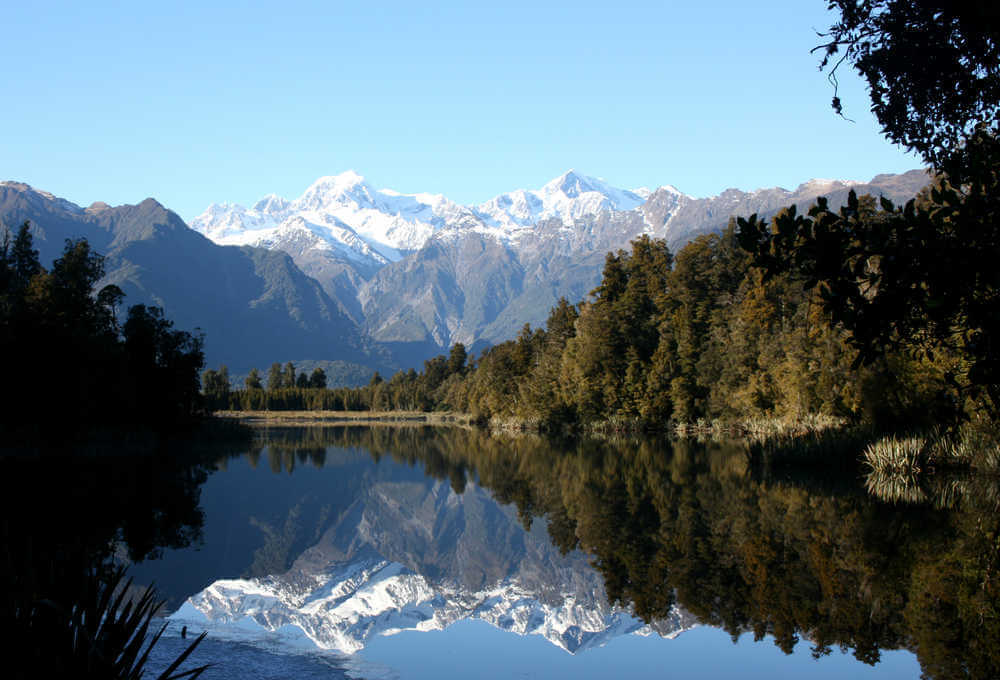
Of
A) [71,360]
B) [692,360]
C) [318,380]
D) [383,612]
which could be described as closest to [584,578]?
[383,612]

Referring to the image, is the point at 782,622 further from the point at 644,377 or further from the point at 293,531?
the point at 644,377

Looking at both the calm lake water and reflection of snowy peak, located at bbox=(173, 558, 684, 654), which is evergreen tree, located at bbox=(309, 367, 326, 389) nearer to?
the calm lake water

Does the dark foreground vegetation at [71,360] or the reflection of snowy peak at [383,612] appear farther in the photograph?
the dark foreground vegetation at [71,360]

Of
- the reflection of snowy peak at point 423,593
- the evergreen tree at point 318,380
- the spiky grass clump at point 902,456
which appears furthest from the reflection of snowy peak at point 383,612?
the evergreen tree at point 318,380

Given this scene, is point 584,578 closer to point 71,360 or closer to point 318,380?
point 71,360

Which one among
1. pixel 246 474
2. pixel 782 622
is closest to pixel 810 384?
pixel 246 474

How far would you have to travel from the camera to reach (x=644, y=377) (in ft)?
241

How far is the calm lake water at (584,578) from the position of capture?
12.1 metres

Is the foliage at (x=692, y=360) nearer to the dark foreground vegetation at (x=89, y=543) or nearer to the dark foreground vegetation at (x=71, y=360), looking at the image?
the dark foreground vegetation at (x=89, y=543)

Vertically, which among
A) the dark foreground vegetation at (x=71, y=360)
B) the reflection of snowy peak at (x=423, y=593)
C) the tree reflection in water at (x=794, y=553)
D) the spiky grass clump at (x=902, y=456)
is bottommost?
the reflection of snowy peak at (x=423, y=593)

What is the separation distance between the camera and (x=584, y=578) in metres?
17.1

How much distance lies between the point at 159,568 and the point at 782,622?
1329cm

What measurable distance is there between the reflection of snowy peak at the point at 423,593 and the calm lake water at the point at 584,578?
73mm

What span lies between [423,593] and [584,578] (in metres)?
3.49
